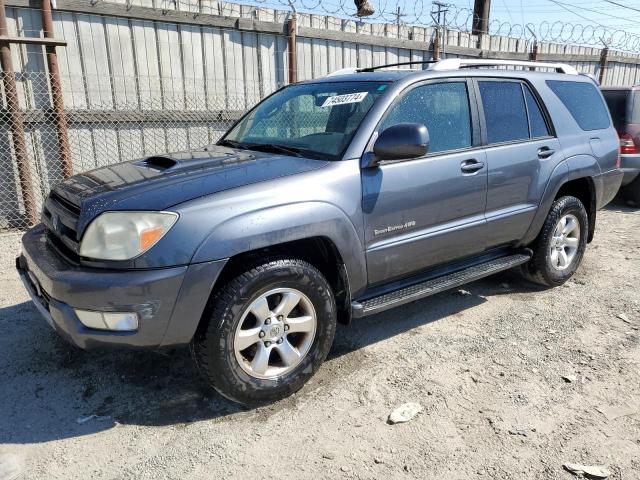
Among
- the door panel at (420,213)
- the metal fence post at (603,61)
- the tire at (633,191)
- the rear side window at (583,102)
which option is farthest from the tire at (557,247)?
the metal fence post at (603,61)

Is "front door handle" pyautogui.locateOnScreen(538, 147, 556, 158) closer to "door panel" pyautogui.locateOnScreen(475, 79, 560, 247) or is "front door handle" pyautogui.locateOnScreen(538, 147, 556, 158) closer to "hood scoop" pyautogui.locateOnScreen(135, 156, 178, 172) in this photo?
"door panel" pyautogui.locateOnScreen(475, 79, 560, 247)

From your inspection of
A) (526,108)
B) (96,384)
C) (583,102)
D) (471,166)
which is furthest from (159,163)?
(583,102)

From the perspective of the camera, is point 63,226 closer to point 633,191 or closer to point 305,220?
point 305,220

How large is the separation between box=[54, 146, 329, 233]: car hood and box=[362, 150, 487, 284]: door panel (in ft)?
1.42

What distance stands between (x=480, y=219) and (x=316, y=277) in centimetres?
148

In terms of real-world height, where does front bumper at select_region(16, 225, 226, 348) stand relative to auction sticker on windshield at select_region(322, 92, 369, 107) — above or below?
below

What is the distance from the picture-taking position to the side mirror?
2936 mm

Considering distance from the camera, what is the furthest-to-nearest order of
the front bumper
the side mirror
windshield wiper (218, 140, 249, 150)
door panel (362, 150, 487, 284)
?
windshield wiper (218, 140, 249, 150), door panel (362, 150, 487, 284), the side mirror, the front bumper

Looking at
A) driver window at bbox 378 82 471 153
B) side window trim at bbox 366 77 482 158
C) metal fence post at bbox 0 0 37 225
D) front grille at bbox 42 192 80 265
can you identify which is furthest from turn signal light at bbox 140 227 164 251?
metal fence post at bbox 0 0 37 225

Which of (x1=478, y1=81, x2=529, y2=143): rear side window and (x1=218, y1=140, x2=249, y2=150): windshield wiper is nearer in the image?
(x1=218, y1=140, x2=249, y2=150): windshield wiper

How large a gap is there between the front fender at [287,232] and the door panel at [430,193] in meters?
0.13

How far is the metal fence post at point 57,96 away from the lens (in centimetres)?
558

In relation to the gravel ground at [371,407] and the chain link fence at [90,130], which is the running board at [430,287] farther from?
the chain link fence at [90,130]

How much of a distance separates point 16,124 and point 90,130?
0.80m
